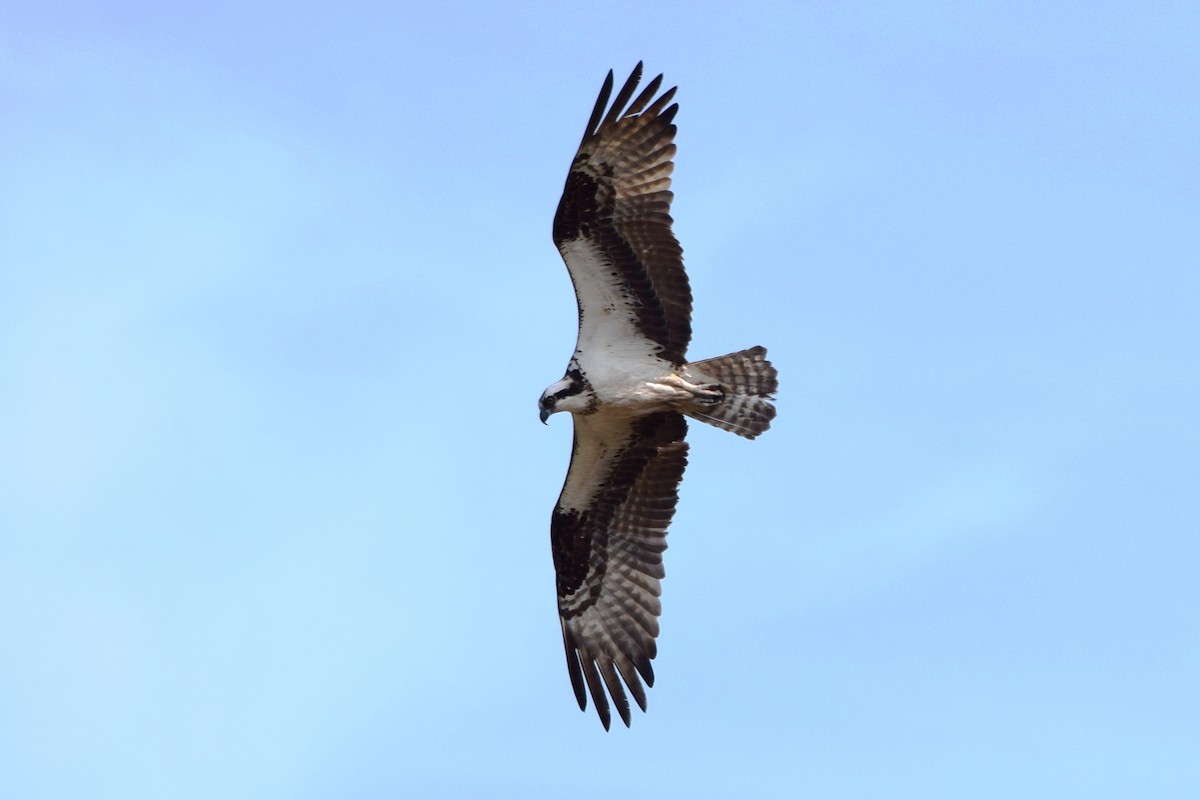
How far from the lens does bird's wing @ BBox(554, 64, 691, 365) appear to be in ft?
42.8

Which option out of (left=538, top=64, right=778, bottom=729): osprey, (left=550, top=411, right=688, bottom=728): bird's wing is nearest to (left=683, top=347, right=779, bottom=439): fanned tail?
(left=538, top=64, right=778, bottom=729): osprey

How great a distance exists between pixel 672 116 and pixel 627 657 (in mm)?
4186

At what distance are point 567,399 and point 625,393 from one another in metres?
0.44

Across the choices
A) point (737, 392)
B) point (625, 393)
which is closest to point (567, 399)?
point (625, 393)

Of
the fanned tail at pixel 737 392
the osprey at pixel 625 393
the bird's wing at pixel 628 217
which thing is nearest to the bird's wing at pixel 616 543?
the osprey at pixel 625 393

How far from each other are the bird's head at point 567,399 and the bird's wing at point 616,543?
0.29 meters

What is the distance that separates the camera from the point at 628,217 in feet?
42.8

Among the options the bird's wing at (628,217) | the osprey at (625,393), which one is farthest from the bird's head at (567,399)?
the bird's wing at (628,217)

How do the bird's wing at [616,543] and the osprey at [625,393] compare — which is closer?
the osprey at [625,393]

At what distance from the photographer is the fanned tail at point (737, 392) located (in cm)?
1352

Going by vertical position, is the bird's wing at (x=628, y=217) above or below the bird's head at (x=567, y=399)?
above

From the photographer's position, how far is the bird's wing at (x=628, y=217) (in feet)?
42.8

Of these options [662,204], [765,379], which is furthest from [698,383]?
[662,204]

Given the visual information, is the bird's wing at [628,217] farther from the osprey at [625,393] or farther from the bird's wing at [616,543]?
the bird's wing at [616,543]
